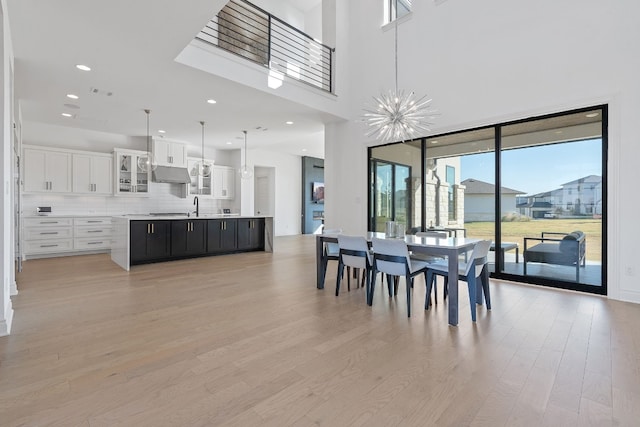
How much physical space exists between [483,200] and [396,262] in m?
2.57

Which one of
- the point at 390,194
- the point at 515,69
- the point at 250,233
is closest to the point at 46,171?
the point at 250,233

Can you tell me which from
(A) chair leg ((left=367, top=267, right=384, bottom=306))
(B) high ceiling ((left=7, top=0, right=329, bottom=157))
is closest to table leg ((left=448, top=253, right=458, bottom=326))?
(A) chair leg ((left=367, top=267, right=384, bottom=306))

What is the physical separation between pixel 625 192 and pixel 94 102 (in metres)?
7.84

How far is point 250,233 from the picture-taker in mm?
7289

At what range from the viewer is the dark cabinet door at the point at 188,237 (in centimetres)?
602

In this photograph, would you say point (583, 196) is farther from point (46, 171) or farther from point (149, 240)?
point (46, 171)

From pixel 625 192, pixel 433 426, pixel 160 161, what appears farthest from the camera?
pixel 160 161

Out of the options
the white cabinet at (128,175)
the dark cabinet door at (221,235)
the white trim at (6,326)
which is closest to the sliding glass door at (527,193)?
the dark cabinet door at (221,235)

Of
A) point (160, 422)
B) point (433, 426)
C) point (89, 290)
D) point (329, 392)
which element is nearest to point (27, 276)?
point (89, 290)

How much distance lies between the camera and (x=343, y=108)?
249 inches

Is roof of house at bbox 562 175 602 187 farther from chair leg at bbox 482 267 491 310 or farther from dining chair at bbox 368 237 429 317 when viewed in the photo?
dining chair at bbox 368 237 429 317

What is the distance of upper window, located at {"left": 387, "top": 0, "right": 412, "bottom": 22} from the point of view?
5.98 metres

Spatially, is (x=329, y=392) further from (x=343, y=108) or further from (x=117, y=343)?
(x=343, y=108)

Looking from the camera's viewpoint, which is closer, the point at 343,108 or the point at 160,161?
the point at 343,108
